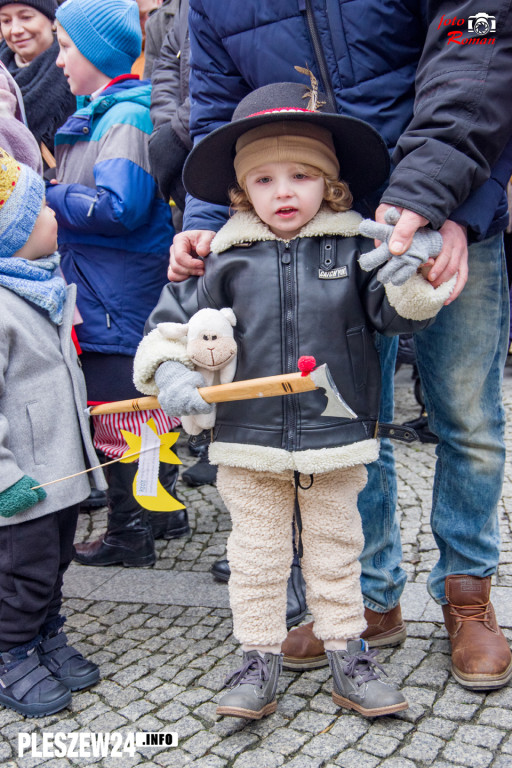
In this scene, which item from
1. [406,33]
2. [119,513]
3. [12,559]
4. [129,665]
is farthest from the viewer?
[119,513]

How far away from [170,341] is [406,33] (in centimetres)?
111

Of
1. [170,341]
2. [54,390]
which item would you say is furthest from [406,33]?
[54,390]

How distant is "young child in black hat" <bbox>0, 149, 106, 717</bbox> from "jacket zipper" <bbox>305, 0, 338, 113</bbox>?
106 centimetres

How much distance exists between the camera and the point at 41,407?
101 inches

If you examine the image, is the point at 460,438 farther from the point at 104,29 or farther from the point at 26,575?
the point at 104,29

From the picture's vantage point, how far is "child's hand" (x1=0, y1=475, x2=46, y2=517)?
2389 millimetres

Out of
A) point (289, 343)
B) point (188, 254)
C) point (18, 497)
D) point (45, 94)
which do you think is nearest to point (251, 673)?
point (18, 497)

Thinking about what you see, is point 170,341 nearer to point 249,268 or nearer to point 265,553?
point 249,268

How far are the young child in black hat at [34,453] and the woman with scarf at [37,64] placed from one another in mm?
1505

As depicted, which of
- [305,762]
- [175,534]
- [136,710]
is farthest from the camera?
[175,534]

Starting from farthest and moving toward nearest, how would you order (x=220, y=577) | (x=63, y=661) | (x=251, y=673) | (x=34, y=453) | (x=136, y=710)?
(x=220, y=577) < (x=63, y=661) < (x=34, y=453) < (x=136, y=710) < (x=251, y=673)

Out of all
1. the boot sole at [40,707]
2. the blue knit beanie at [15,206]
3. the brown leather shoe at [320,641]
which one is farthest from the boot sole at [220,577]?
the blue knit beanie at [15,206]

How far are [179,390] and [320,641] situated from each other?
3.47 ft

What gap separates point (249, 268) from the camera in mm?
2283
